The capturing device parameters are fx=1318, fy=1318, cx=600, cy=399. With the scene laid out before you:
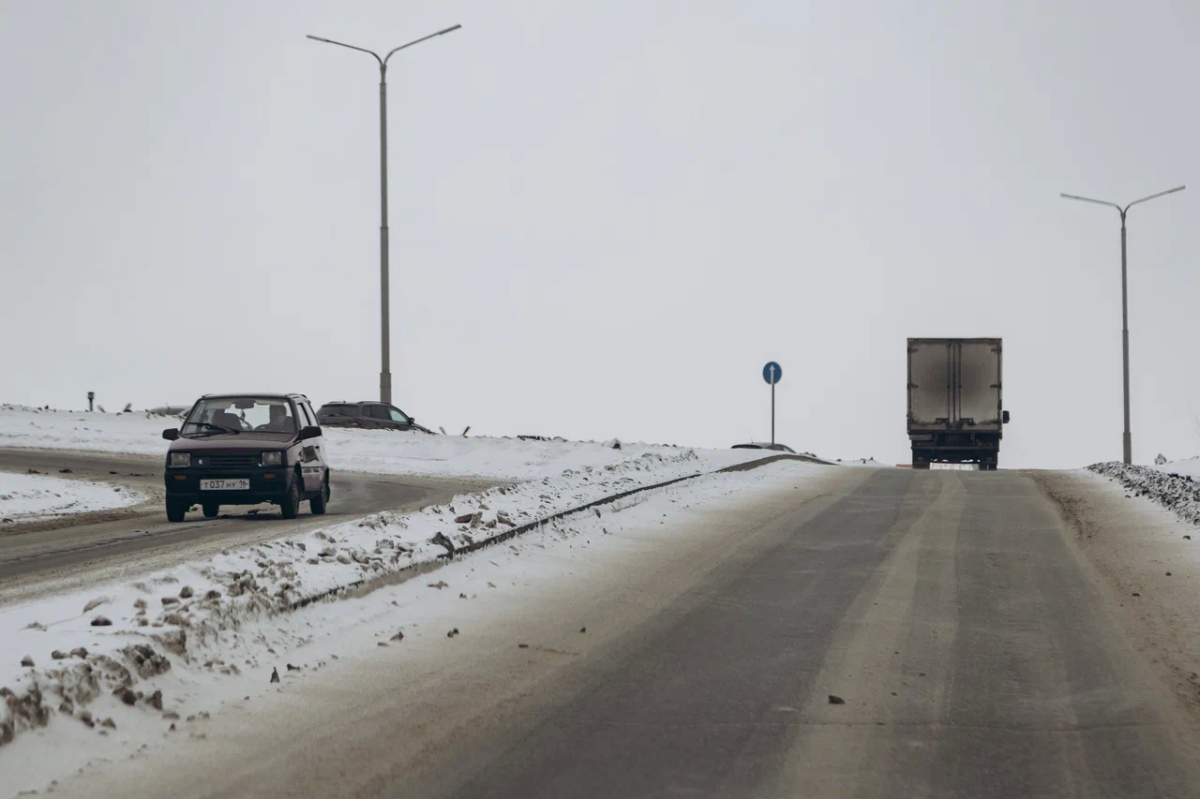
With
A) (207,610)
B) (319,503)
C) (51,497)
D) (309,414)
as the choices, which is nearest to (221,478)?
(319,503)

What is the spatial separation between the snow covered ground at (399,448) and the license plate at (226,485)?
9687 millimetres

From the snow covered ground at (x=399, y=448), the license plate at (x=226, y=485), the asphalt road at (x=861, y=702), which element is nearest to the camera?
the asphalt road at (x=861, y=702)

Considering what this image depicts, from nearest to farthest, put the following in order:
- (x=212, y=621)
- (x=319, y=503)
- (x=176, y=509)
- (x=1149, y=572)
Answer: (x=212, y=621) < (x=1149, y=572) < (x=176, y=509) < (x=319, y=503)

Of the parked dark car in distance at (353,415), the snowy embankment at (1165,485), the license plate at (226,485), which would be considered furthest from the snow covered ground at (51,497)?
the parked dark car in distance at (353,415)

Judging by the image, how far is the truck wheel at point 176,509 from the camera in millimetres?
16953

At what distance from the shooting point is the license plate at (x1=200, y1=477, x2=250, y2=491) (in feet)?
55.3

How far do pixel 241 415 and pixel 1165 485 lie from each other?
42.8 feet

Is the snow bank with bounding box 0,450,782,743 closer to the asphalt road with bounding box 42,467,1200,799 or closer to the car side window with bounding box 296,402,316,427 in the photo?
the asphalt road with bounding box 42,467,1200,799

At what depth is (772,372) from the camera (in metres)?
35.7

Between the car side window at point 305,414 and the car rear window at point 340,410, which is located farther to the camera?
the car rear window at point 340,410

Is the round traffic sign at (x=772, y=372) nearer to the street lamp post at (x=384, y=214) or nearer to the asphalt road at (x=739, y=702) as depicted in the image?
the street lamp post at (x=384, y=214)

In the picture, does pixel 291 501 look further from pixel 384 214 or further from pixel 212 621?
pixel 384 214

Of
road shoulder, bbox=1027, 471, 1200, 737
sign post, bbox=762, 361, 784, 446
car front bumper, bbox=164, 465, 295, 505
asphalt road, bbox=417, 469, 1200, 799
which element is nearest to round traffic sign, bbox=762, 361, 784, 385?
sign post, bbox=762, 361, 784, 446

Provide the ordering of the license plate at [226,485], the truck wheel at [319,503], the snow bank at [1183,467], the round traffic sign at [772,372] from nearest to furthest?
the license plate at [226,485] < the truck wheel at [319,503] < the snow bank at [1183,467] < the round traffic sign at [772,372]
